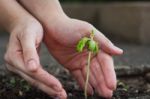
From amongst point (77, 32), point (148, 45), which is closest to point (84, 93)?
point (77, 32)

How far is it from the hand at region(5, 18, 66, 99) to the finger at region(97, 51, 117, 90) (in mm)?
245

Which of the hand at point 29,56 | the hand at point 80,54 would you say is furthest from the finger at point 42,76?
the hand at point 80,54

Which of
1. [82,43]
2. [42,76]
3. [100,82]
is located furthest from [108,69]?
[42,76]

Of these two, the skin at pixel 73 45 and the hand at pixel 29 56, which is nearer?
the hand at pixel 29 56

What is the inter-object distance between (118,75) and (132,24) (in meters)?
2.58

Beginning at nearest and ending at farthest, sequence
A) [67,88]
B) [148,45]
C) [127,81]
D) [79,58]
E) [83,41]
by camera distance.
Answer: [83,41] → [79,58] → [67,88] → [127,81] → [148,45]

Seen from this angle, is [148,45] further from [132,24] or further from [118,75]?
[118,75]

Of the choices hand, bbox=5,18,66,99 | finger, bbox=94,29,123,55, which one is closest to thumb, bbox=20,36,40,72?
hand, bbox=5,18,66,99

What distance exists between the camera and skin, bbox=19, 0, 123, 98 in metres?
2.04

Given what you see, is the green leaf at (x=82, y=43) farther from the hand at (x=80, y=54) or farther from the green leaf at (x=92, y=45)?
the hand at (x=80, y=54)

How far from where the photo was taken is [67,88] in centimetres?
235

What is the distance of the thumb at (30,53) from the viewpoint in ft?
5.74

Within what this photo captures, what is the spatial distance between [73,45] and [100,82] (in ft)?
0.72

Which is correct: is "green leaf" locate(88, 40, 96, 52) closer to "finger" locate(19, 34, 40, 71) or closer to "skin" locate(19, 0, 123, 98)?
"skin" locate(19, 0, 123, 98)
